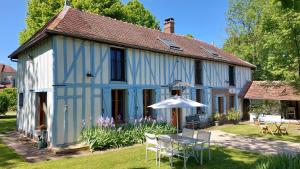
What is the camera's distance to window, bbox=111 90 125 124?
1191 centimetres

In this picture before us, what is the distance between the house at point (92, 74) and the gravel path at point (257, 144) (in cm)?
386

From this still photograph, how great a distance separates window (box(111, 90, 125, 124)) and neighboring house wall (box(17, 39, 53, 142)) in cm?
305

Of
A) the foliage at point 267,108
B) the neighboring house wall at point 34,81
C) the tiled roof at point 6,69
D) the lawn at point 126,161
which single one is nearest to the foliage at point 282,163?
the lawn at point 126,161

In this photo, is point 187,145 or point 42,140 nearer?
point 187,145

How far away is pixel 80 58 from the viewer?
1046 cm

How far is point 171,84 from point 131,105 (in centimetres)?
339

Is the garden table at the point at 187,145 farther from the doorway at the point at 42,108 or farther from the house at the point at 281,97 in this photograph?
the house at the point at 281,97

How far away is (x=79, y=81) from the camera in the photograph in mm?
10367

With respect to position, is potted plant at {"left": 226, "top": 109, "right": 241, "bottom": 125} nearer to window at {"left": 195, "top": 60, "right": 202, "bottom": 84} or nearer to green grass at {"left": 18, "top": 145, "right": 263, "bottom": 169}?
window at {"left": 195, "top": 60, "right": 202, "bottom": 84}

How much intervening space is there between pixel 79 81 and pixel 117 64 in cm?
245

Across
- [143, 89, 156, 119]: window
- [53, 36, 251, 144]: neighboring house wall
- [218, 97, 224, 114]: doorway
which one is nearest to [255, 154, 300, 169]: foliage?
[53, 36, 251, 144]: neighboring house wall

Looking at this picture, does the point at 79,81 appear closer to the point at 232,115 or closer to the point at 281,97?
the point at 232,115

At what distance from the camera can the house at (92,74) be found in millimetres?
9867

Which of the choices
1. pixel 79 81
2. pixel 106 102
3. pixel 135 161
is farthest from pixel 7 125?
pixel 135 161
